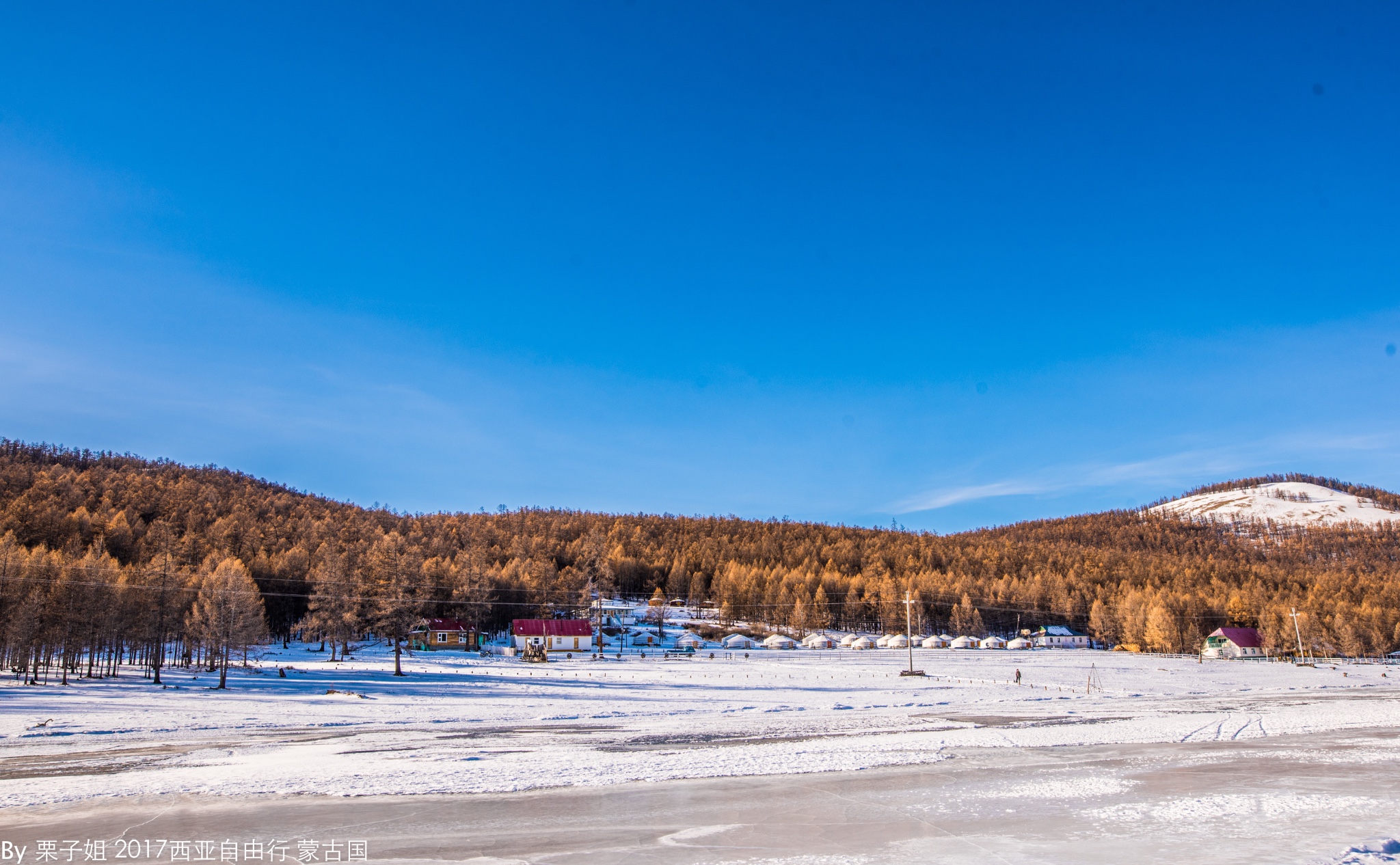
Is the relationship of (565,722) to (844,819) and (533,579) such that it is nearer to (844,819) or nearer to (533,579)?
(844,819)

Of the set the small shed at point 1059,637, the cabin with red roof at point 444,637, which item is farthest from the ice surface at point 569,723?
the small shed at point 1059,637

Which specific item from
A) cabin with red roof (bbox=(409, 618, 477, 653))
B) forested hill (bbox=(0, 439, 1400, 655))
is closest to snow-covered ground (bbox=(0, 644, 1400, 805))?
forested hill (bbox=(0, 439, 1400, 655))

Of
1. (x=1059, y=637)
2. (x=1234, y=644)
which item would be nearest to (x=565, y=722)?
(x=1234, y=644)

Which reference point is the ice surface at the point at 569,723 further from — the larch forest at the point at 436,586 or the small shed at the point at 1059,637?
the small shed at the point at 1059,637

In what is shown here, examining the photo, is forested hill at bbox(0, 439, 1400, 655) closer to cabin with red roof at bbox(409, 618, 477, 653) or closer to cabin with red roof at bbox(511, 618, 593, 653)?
cabin with red roof at bbox(409, 618, 477, 653)

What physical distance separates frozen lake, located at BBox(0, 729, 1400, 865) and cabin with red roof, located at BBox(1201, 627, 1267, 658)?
121897 millimetres

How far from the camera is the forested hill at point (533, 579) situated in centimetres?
6744

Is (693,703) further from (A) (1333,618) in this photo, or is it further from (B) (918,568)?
(B) (918,568)

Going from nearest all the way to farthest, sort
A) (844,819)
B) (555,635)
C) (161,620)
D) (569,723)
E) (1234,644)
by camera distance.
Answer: (844,819) → (569,723) → (161,620) → (555,635) → (1234,644)

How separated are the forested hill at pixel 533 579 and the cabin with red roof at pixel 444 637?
472 centimetres

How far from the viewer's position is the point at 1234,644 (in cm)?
11875

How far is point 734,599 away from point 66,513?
123 meters

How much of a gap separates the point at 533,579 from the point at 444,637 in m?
32.6

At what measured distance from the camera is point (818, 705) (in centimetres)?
3962
